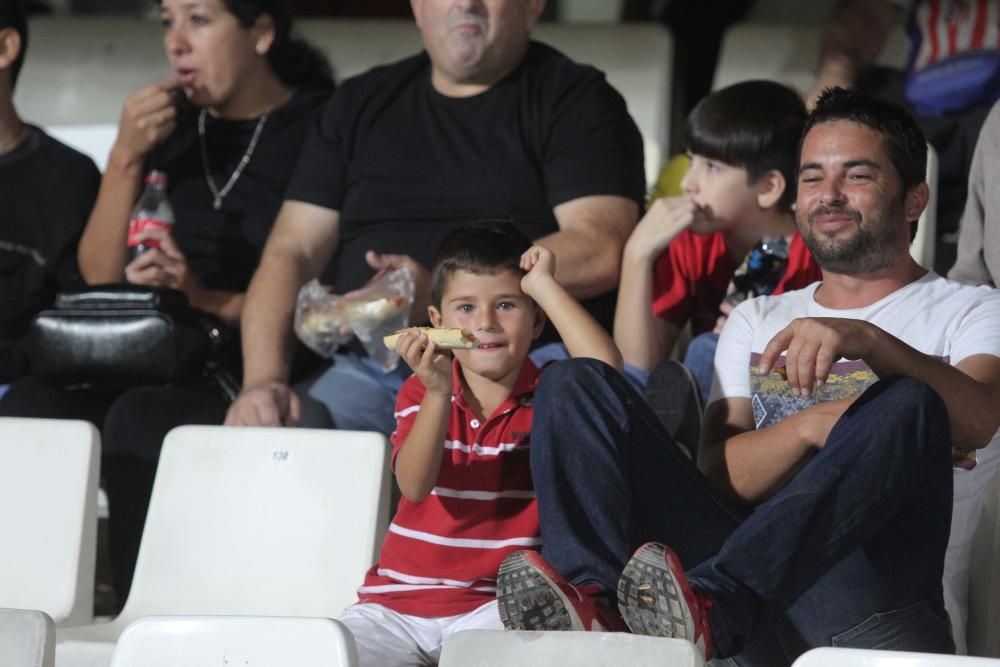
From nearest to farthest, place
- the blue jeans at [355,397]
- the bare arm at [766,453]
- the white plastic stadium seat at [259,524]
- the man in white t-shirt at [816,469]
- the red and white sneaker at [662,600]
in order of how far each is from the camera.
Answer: the red and white sneaker at [662,600]
the man in white t-shirt at [816,469]
the bare arm at [766,453]
the white plastic stadium seat at [259,524]
the blue jeans at [355,397]

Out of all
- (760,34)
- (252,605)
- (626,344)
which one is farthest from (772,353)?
(760,34)

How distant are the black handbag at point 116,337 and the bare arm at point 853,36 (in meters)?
1.61

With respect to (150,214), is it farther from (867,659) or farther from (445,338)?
(867,659)

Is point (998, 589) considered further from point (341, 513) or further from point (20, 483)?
point (20, 483)

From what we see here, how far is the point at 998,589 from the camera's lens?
6.46ft

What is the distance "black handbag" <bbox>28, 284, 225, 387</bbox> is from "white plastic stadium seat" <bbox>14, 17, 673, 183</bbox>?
4.14 ft

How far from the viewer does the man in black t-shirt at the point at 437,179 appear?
2568mm

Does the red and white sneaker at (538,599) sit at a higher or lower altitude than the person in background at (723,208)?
lower

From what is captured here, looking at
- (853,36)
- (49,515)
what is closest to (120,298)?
(49,515)

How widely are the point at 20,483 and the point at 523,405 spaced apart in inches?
33.9

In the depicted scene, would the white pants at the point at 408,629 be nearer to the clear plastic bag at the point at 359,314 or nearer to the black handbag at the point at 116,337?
the clear plastic bag at the point at 359,314

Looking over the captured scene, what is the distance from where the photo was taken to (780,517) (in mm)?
1673

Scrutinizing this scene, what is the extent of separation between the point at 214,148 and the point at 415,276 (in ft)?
2.59

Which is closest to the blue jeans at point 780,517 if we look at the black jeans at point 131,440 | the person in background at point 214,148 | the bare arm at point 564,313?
the bare arm at point 564,313
